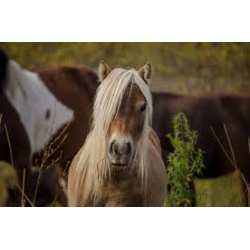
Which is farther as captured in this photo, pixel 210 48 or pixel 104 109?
pixel 210 48

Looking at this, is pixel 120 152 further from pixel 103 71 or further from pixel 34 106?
pixel 34 106

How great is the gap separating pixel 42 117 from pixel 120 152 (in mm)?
3115

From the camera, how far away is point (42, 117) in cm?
704

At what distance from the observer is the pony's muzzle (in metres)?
4.04

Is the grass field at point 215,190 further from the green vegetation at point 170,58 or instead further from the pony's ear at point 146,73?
the pony's ear at point 146,73

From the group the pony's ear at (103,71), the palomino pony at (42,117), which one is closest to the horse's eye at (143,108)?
the pony's ear at (103,71)

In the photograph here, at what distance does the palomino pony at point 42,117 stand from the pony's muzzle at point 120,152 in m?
2.27

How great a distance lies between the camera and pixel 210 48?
10.0 m

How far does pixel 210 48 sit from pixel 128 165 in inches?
238

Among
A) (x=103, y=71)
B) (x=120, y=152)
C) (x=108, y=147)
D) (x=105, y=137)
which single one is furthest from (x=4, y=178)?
(x=120, y=152)

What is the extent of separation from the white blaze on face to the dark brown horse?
44.9 inches
